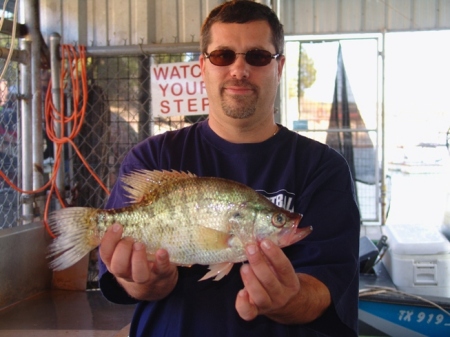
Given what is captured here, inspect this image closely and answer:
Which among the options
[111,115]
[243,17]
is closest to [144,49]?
[111,115]

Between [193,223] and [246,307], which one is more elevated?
[193,223]

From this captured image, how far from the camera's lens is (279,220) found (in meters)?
1.68

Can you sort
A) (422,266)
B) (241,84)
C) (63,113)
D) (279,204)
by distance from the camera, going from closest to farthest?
(279,204)
(241,84)
(63,113)
(422,266)

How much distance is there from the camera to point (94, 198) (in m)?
4.30

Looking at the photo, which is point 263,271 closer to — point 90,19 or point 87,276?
point 87,276

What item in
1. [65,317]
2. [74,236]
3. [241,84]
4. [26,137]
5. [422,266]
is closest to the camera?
[74,236]

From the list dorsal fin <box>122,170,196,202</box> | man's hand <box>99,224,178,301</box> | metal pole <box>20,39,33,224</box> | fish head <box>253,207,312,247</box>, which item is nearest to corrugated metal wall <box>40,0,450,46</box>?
metal pole <box>20,39,33,224</box>

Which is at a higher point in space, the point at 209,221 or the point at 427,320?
the point at 209,221

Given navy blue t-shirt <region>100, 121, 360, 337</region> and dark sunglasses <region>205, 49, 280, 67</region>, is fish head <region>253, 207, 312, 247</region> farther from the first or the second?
dark sunglasses <region>205, 49, 280, 67</region>

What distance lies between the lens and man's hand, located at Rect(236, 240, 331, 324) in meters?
1.53

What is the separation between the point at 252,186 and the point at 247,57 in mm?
520

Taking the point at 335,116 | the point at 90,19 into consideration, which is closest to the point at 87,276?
the point at 90,19

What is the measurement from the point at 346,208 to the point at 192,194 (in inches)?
24.9

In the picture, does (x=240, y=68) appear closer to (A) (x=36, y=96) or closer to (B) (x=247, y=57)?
(B) (x=247, y=57)
